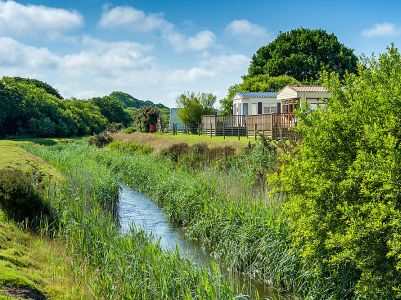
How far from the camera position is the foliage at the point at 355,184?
849cm

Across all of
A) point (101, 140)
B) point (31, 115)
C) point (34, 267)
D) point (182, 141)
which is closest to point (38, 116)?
point (31, 115)

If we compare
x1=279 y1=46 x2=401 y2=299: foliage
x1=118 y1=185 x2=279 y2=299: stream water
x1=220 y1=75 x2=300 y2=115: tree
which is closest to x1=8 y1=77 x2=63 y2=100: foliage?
x1=220 y1=75 x2=300 y2=115: tree

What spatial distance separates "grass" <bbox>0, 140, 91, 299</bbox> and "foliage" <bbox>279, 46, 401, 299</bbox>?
4.63 meters

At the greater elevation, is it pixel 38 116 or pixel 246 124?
pixel 38 116

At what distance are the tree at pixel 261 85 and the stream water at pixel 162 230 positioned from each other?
39.8m

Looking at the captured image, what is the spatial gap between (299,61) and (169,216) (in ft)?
Answer: 170

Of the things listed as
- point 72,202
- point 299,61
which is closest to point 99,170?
point 72,202

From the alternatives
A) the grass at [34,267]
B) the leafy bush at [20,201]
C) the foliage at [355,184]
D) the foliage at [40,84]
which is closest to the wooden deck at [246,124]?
the leafy bush at [20,201]

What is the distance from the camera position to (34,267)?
34.9 ft

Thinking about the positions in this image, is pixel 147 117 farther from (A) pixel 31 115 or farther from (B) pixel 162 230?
(B) pixel 162 230

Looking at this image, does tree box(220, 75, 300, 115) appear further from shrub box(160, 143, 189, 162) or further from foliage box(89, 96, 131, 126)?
foliage box(89, 96, 131, 126)

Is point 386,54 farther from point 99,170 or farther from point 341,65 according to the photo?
point 341,65

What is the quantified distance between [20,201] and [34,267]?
4.15 metres

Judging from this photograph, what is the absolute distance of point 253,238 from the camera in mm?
12883
